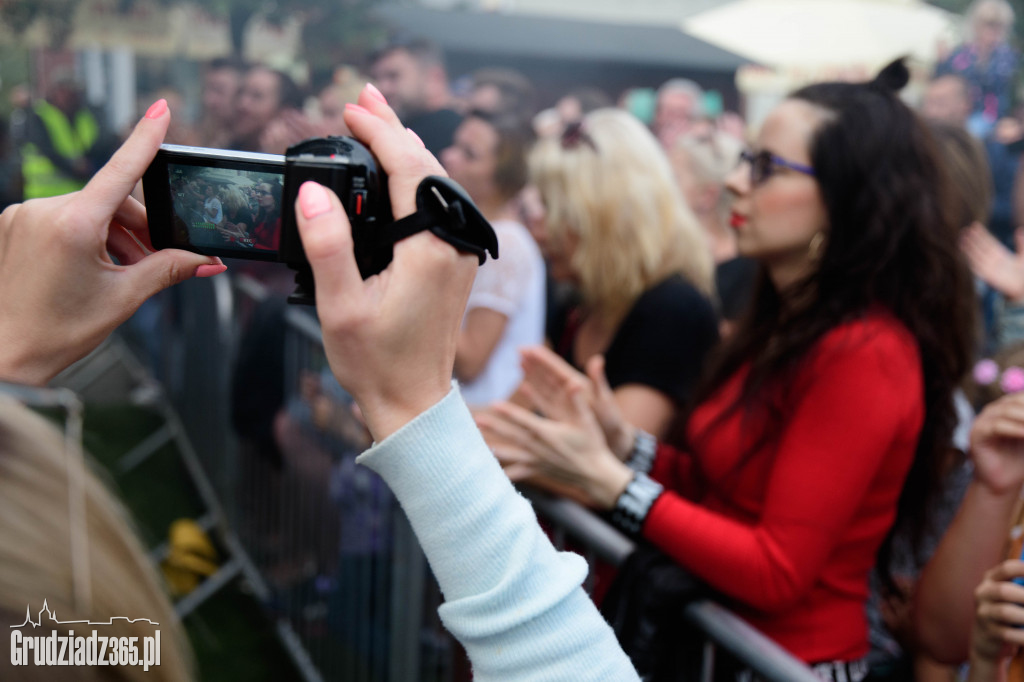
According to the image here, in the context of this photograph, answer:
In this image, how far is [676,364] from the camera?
86.0 inches

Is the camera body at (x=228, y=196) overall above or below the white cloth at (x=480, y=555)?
above

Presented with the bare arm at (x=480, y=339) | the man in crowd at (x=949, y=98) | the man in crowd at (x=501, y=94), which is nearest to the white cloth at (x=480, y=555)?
the bare arm at (x=480, y=339)

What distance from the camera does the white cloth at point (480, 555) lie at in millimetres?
730

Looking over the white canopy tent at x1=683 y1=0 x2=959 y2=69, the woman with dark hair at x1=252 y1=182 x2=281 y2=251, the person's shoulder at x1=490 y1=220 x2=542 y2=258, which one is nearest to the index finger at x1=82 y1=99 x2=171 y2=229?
the woman with dark hair at x1=252 y1=182 x2=281 y2=251

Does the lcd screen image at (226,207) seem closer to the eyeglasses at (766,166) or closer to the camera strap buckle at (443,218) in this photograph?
the camera strap buckle at (443,218)

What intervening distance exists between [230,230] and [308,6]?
4877 mm

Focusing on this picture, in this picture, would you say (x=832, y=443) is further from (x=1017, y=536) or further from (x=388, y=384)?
(x=388, y=384)

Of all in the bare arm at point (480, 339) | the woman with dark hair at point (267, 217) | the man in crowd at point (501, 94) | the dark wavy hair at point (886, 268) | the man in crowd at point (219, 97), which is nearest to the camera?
the woman with dark hair at point (267, 217)

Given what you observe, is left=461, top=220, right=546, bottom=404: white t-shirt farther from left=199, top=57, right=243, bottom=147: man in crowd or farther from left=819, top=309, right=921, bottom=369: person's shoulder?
left=199, top=57, right=243, bottom=147: man in crowd

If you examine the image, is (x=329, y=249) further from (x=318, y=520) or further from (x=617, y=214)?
(x=318, y=520)

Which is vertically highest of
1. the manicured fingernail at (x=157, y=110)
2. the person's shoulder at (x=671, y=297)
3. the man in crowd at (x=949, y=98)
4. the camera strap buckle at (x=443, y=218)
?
the man in crowd at (x=949, y=98)

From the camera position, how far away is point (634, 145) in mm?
2580

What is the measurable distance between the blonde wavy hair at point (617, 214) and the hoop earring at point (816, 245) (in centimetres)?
59

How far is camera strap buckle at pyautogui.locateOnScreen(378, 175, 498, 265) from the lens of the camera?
0.74 m
